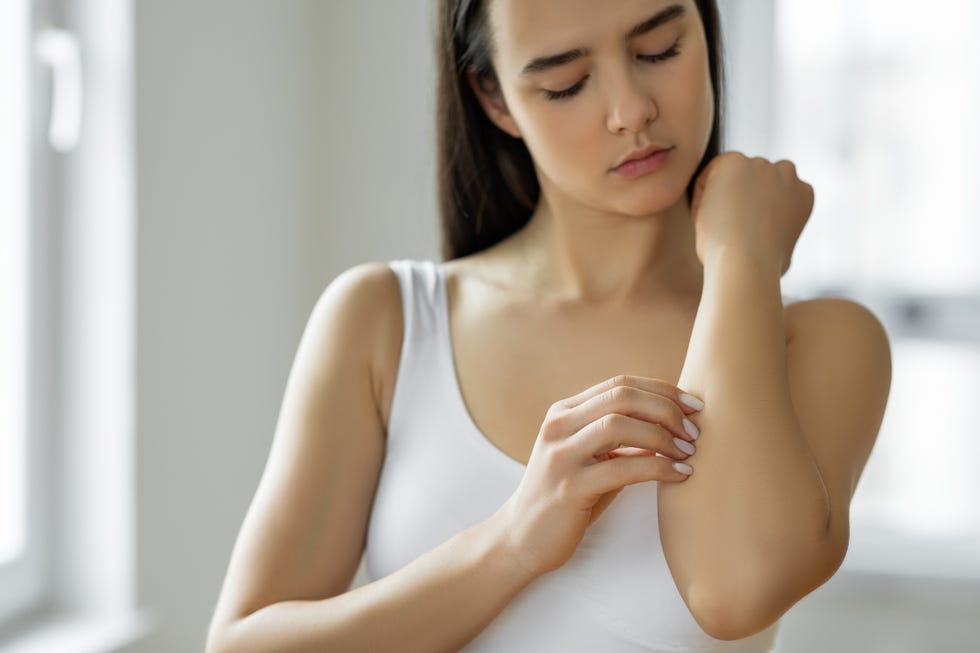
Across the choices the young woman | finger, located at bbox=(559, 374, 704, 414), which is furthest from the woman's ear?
finger, located at bbox=(559, 374, 704, 414)

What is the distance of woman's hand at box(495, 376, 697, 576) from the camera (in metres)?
1.00

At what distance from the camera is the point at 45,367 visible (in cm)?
180

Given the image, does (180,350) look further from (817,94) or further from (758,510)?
(817,94)

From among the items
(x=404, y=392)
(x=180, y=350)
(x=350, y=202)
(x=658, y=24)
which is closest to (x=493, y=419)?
(x=404, y=392)

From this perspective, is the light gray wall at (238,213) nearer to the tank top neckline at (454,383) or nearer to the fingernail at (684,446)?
the tank top neckline at (454,383)

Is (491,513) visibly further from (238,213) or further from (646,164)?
(238,213)

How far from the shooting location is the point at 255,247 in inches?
88.4

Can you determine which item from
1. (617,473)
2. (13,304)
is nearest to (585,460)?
(617,473)

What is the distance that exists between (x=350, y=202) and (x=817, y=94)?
1170 millimetres

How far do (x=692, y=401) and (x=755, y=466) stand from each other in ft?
0.29

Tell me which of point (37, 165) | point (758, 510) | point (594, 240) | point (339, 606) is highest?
point (37, 165)

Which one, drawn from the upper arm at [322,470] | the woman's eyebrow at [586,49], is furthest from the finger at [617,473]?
the woman's eyebrow at [586,49]

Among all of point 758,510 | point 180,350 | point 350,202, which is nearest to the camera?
point 758,510

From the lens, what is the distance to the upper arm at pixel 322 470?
3.81ft
